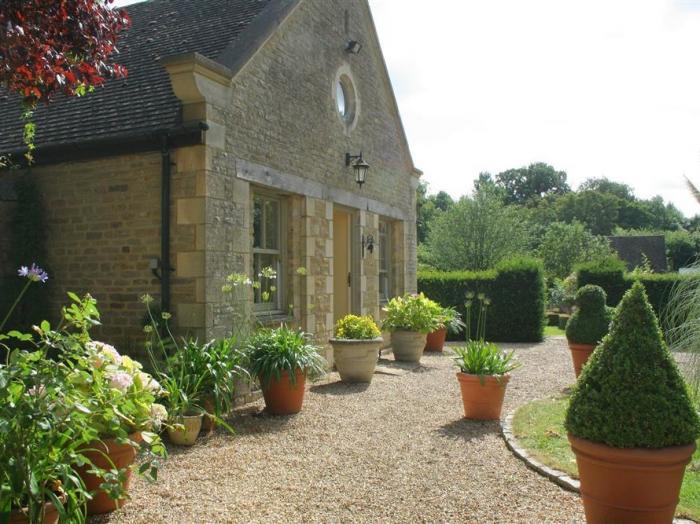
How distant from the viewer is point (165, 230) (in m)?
7.36

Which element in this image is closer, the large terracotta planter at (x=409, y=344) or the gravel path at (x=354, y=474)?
the gravel path at (x=354, y=474)

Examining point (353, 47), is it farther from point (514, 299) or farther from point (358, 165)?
point (514, 299)

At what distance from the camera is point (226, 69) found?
7445 mm

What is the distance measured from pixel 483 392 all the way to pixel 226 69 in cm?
498

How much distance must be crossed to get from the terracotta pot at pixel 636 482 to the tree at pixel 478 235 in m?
30.3

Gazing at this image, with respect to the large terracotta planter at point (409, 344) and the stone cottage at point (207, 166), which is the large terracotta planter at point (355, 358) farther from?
the large terracotta planter at point (409, 344)

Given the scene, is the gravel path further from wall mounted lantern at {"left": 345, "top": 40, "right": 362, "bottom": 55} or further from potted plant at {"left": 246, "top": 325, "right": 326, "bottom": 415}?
wall mounted lantern at {"left": 345, "top": 40, "right": 362, "bottom": 55}

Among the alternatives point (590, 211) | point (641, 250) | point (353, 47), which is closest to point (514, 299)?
point (353, 47)

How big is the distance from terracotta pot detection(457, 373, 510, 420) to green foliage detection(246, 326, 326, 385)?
172 cm

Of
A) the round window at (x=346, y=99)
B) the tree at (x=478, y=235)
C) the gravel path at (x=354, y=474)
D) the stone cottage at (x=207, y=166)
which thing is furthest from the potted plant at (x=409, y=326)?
the tree at (x=478, y=235)

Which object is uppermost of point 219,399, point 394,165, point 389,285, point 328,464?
point 394,165

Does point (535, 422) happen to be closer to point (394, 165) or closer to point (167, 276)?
point (167, 276)

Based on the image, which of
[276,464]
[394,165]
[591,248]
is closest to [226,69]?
[276,464]

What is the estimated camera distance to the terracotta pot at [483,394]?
21.9 ft
